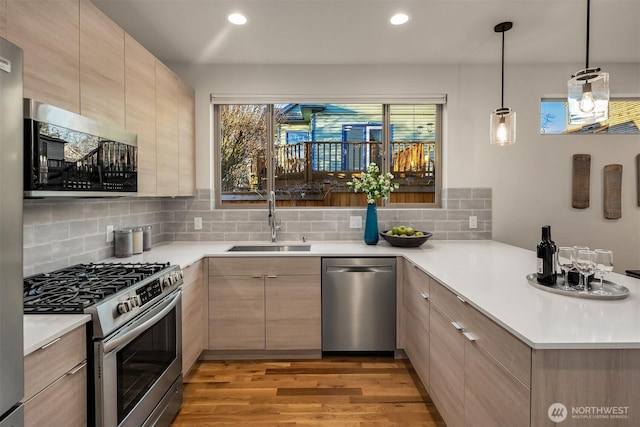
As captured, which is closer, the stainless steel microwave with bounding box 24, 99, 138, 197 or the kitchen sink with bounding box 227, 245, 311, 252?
the stainless steel microwave with bounding box 24, 99, 138, 197

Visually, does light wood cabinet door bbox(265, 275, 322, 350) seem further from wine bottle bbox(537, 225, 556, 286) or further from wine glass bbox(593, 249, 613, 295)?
wine glass bbox(593, 249, 613, 295)

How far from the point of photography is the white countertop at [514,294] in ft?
3.64

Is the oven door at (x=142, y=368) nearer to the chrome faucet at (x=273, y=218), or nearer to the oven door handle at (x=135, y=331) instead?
the oven door handle at (x=135, y=331)

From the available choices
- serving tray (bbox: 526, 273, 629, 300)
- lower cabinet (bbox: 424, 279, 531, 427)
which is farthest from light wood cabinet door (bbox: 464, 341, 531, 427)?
serving tray (bbox: 526, 273, 629, 300)

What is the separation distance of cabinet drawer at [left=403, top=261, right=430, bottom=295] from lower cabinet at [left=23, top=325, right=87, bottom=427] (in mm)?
1768

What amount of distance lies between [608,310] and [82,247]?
2.72m

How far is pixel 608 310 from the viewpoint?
52.7 inches

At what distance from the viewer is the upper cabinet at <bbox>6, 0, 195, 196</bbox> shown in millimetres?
1478

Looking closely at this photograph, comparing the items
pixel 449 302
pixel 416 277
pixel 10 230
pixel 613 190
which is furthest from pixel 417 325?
A: pixel 613 190

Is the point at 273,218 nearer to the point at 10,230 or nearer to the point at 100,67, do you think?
the point at 100,67

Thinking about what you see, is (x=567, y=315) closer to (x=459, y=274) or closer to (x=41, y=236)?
(x=459, y=274)

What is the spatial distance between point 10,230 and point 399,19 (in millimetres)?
2486

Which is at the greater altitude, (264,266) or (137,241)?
(137,241)

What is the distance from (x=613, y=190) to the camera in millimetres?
3383
